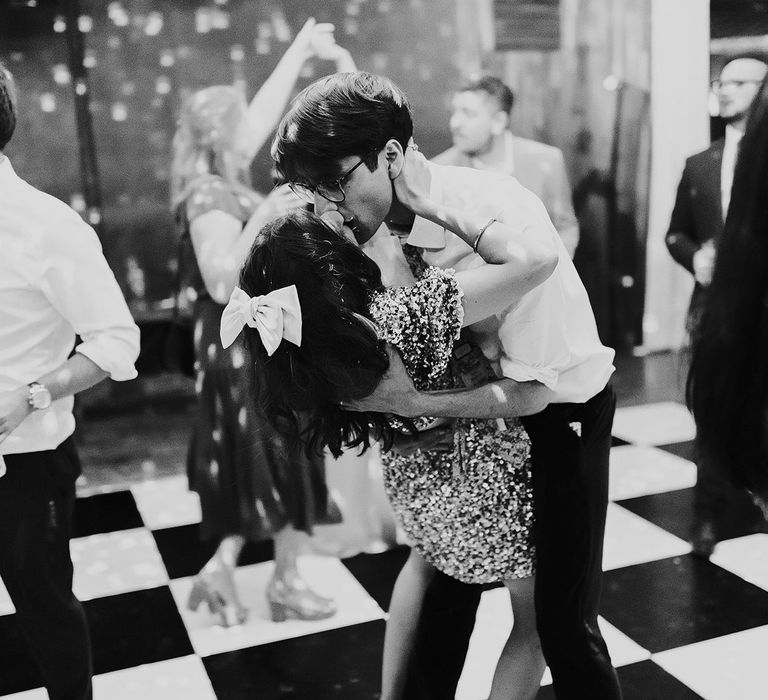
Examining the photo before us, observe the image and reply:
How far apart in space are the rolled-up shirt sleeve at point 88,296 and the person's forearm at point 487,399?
535 mm

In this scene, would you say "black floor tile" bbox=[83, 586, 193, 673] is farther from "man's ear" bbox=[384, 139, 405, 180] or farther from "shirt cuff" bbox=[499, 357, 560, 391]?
"man's ear" bbox=[384, 139, 405, 180]

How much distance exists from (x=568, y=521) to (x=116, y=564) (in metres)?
1.70

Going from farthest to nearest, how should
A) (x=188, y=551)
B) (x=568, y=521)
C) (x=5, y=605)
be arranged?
1. (x=188, y=551)
2. (x=5, y=605)
3. (x=568, y=521)

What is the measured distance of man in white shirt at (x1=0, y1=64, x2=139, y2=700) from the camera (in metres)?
1.34

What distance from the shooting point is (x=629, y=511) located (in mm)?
2750

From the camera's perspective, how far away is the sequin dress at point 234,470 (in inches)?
84.7

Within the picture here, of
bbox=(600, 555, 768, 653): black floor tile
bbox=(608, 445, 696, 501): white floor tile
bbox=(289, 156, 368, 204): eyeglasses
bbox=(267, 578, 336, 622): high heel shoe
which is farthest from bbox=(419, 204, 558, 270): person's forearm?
bbox=(608, 445, 696, 501): white floor tile

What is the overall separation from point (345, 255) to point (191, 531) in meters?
1.94

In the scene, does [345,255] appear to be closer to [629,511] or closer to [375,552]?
[375,552]

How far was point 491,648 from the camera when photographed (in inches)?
78.7

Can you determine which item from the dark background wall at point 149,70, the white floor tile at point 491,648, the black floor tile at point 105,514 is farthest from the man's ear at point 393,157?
the dark background wall at point 149,70

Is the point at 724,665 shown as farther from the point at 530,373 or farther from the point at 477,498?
the point at 530,373

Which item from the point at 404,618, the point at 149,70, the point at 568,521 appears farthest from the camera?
the point at 149,70

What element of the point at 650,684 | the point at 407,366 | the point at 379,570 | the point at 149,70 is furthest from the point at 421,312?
the point at 149,70
